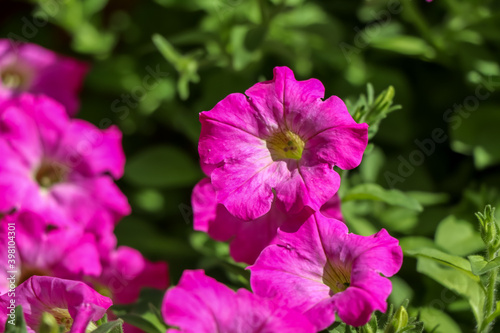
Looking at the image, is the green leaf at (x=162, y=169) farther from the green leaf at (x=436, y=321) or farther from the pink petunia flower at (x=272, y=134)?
the green leaf at (x=436, y=321)

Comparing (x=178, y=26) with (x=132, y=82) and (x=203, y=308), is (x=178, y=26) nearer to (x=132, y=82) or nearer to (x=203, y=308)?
(x=132, y=82)

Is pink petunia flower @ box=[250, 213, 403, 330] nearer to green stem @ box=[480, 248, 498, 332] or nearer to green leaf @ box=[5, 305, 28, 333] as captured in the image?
green stem @ box=[480, 248, 498, 332]

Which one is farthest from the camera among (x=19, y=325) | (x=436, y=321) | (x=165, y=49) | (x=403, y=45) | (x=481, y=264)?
(x=403, y=45)

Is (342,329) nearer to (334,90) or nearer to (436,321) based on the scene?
(436,321)

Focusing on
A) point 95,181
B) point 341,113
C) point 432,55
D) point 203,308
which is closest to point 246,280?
point 203,308

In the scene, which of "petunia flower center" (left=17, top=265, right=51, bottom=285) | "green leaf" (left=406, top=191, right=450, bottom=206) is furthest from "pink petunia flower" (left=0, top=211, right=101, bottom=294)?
"green leaf" (left=406, top=191, right=450, bottom=206)

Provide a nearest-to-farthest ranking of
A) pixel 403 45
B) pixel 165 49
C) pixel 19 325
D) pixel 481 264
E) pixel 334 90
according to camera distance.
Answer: pixel 19 325 → pixel 481 264 → pixel 165 49 → pixel 403 45 → pixel 334 90

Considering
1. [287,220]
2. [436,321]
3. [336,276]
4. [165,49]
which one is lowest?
[436,321]

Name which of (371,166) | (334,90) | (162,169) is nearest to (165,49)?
(162,169)

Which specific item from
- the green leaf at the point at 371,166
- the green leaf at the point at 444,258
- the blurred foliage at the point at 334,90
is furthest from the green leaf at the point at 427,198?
the green leaf at the point at 444,258
